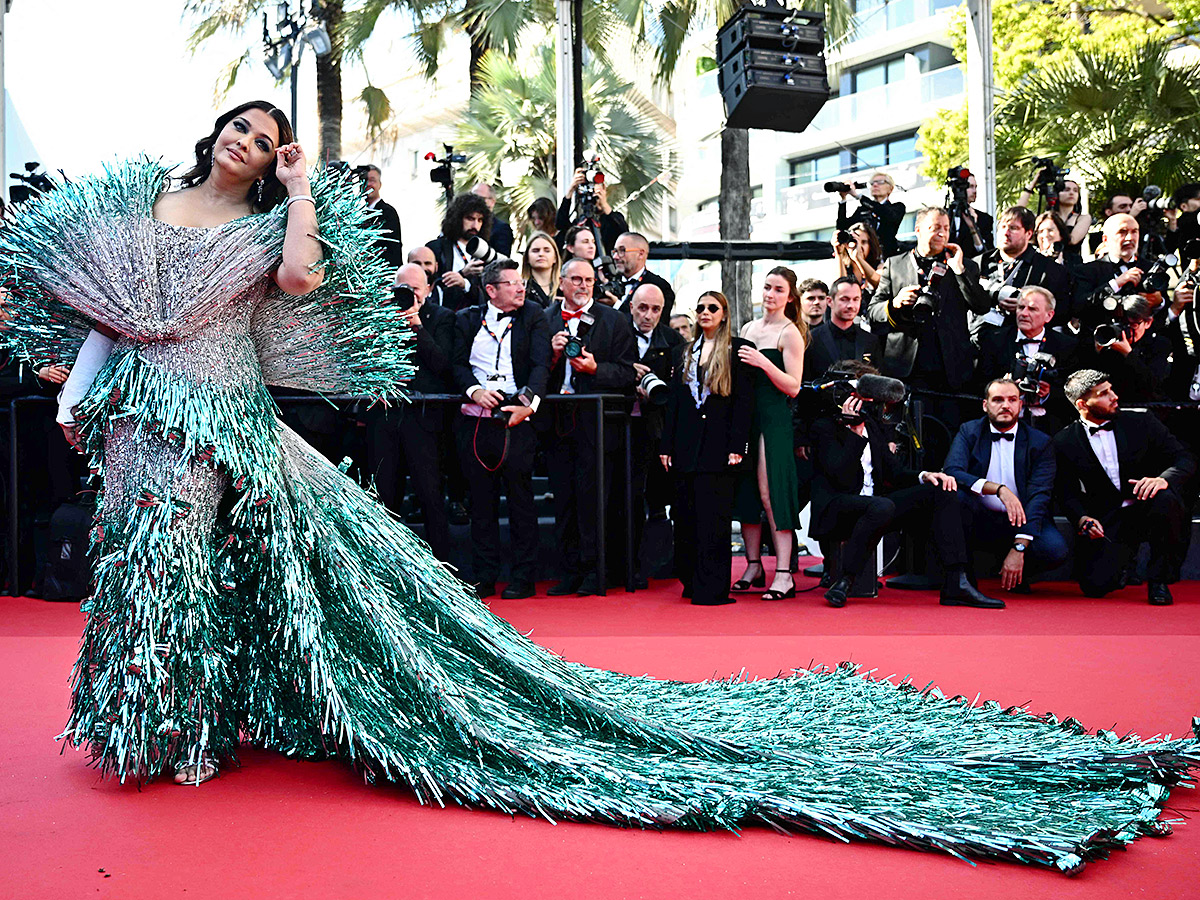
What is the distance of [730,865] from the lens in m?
2.33

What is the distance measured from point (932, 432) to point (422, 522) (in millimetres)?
2948

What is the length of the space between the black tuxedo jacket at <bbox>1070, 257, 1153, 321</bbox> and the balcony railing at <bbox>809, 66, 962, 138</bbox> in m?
24.0

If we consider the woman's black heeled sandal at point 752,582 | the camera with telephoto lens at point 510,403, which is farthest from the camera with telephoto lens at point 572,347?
the woman's black heeled sandal at point 752,582

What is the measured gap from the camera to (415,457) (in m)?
6.35

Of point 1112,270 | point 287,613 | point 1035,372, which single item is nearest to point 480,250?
point 1035,372

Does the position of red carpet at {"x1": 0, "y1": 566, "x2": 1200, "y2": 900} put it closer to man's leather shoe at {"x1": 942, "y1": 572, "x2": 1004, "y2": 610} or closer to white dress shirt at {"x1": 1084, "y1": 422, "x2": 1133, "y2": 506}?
man's leather shoe at {"x1": 942, "y1": 572, "x2": 1004, "y2": 610}

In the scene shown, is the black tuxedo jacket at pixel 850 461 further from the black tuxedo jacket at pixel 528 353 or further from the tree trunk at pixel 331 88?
the tree trunk at pixel 331 88

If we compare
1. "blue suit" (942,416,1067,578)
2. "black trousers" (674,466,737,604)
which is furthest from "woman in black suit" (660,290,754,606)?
"blue suit" (942,416,1067,578)

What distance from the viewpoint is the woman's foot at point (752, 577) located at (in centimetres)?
656

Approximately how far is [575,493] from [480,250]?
1.66 metres

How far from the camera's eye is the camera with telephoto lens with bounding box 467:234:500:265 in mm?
7281

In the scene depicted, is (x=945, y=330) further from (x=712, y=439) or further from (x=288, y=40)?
(x=288, y=40)

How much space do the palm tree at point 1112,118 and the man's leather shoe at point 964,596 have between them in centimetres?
823

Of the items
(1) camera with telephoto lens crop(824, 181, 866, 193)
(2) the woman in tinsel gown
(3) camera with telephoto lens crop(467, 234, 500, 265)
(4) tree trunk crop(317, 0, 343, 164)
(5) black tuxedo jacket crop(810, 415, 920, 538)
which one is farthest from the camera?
(4) tree trunk crop(317, 0, 343, 164)
